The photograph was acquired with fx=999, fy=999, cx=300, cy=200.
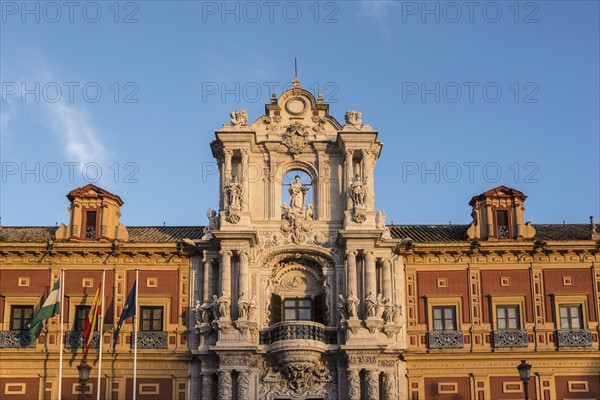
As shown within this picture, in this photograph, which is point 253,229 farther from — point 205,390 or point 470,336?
point 470,336

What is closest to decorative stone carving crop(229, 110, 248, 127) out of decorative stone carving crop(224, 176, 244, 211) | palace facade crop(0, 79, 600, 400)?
palace facade crop(0, 79, 600, 400)

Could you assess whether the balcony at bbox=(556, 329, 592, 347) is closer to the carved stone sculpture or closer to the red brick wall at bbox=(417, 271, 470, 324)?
the red brick wall at bbox=(417, 271, 470, 324)

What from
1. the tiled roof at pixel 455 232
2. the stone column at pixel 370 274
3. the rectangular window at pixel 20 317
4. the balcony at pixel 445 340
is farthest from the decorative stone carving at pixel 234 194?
the balcony at pixel 445 340

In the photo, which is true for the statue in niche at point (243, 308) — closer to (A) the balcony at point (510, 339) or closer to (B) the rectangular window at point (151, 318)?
(B) the rectangular window at point (151, 318)

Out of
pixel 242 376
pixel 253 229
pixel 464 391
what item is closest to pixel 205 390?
pixel 242 376

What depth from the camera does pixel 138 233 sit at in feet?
172

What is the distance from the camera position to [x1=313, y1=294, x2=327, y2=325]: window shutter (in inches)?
1919

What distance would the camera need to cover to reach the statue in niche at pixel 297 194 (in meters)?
50.5

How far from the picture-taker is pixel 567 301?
162 ft

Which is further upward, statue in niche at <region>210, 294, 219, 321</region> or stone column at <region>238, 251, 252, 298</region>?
stone column at <region>238, 251, 252, 298</region>

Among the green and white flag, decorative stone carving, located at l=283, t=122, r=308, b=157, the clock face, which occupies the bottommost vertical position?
the green and white flag

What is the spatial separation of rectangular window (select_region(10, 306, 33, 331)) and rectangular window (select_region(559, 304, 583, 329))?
85.5 ft

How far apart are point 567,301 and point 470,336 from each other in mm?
5218

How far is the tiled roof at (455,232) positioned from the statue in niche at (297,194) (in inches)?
205
